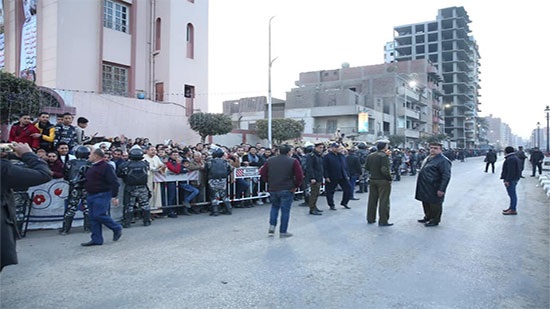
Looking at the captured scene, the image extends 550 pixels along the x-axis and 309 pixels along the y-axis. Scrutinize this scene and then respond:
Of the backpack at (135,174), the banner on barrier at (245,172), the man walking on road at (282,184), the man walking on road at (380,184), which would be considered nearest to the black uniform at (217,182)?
the banner on barrier at (245,172)

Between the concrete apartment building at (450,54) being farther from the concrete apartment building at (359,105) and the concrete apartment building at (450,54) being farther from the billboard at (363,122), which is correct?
the billboard at (363,122)

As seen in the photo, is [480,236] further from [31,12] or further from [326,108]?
[326,108]

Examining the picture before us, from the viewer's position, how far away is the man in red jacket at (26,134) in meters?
8.09

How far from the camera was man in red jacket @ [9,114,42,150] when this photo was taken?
8094mm

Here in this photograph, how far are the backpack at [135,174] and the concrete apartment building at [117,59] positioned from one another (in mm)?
11985

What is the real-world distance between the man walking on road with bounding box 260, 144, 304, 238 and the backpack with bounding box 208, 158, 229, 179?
8.27 feet

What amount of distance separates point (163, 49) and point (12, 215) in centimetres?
2369

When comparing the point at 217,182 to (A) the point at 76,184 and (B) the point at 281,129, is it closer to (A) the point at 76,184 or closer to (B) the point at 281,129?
(A) the point at 76,184

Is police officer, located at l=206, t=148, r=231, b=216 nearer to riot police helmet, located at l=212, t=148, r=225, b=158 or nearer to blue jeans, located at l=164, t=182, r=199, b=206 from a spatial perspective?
riot police helmet, located at l=212, t=148, r=225, b=158

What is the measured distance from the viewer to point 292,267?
515 cm

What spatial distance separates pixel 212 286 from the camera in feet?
14.5

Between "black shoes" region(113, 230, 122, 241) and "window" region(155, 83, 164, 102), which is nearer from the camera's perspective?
"black shoes" region(113, 230, 122, 241)

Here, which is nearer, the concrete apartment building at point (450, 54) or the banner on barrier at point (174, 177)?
the banner on barrier at point (174, 177)

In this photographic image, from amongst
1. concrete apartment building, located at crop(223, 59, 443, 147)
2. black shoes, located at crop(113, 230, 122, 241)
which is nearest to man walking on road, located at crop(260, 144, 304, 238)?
black shoes, located at crop(113, 230, 122, 241)
